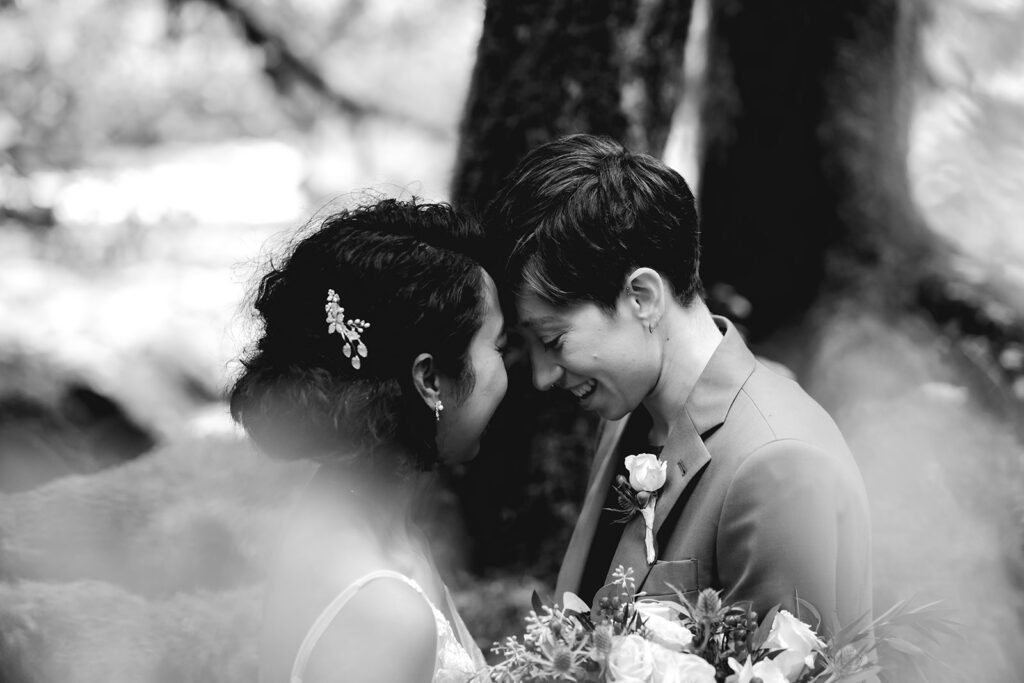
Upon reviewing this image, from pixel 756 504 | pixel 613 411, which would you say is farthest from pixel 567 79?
pixel 756 504

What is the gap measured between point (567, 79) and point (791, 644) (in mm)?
2699

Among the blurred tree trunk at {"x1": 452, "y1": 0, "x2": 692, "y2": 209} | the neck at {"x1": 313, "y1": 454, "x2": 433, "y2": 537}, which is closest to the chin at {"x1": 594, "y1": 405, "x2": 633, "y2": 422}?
the neck at {"x1": 313, "y1": 454, "x2": 433, "y2": 537}

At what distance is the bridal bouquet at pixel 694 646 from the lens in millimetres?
1716

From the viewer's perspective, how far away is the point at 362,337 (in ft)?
7.41

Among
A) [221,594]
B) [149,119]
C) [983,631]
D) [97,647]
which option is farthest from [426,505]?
[149,119]

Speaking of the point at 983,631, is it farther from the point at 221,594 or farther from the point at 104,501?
the point at 104,501

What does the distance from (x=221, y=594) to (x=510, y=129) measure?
2206mm

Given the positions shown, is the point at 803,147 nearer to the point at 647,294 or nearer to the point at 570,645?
the point at 647,294

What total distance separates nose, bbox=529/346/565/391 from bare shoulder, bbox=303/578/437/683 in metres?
0.70

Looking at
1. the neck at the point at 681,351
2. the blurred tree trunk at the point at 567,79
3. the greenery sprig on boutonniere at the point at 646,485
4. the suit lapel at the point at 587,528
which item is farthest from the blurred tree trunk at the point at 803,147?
the greenery sprig on boutonniere at the point at 646,485

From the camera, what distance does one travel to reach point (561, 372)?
251 cm

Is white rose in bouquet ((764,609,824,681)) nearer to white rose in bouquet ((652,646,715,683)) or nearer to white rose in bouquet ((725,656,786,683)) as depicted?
white rose in bouquet ((725,656,786,683))

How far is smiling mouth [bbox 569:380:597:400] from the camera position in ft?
8.24

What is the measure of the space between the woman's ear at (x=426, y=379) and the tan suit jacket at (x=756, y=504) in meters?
0.60
